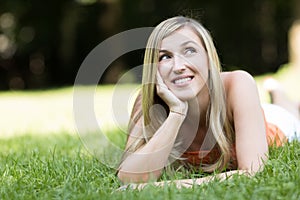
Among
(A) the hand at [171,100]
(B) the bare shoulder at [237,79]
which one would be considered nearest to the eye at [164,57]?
(A) the hand at [171,100]

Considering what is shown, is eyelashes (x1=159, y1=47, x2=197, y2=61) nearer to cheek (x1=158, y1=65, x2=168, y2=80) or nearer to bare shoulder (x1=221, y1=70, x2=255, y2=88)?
cheek (x1=158, y1=65, x2=168, y2=80)

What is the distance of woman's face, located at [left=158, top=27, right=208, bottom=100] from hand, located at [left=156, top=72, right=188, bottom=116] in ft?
0.10

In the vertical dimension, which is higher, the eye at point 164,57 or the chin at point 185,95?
the eye at point 164,57

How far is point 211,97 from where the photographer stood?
3051 millimetres

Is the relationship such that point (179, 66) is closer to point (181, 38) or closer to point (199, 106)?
point (181, 38)

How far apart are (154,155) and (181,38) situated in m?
0.62

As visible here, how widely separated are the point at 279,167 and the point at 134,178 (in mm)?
704

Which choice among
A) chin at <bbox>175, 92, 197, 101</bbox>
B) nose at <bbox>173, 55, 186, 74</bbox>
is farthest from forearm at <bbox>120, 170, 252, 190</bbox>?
nose at <bbox>173, 55, 186, 74</bbox>

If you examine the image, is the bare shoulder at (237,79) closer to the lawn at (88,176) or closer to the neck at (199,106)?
the neck at (199,106)

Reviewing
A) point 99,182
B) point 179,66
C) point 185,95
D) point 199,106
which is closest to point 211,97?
point 199,106

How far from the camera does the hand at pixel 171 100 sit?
9.37 ft

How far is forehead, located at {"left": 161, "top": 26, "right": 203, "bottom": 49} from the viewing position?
293 cm

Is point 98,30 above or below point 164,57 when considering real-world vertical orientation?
above

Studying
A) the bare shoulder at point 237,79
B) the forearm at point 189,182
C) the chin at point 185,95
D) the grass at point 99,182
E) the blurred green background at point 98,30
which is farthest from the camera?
the blurred green background at point 98,30
